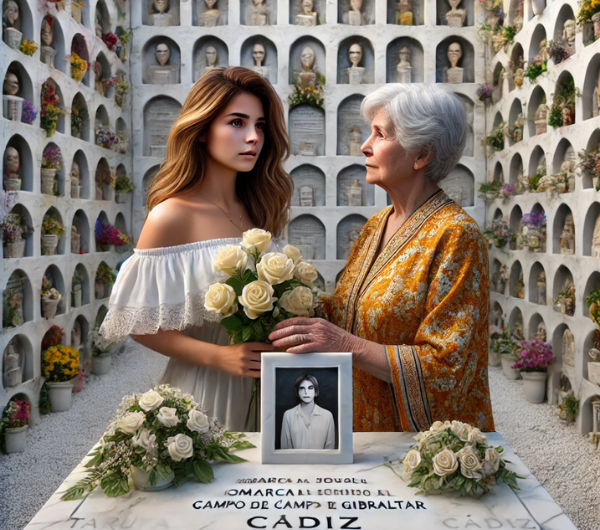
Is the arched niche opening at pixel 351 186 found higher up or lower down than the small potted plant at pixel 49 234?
higher up

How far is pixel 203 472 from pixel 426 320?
2.16ft

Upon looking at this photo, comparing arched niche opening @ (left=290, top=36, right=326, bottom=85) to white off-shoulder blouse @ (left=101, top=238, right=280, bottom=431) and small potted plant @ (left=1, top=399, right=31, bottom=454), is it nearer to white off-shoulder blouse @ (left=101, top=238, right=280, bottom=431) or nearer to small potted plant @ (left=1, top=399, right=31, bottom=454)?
small potted plant @ (left=1, top=399, right=31, bottom=454)

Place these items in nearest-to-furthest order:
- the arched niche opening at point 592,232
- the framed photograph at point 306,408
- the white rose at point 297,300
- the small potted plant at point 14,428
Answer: the framed photograph at point 306,408 → the white rose at point 297,300 → the small potted plant at point 14,428 → the arched niche opening at point 592,232

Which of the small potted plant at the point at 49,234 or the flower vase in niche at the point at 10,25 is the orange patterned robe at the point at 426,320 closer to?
the flower vase in niche at the point at 10,25

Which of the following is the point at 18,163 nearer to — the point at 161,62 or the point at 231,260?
the point at 161,62

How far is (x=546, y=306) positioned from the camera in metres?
4.97

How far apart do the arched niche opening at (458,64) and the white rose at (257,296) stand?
5.95 m

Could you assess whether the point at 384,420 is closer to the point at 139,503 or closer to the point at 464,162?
the point at 139,503

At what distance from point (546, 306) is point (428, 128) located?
370cm

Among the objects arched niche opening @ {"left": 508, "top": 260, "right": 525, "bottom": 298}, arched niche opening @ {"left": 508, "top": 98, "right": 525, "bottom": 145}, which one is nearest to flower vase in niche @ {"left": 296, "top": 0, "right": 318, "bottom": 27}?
arched niche opening @ {"left": 508, "top": 98, "right": 525, "bottom": 145}

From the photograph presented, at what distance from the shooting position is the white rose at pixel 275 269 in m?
1.32

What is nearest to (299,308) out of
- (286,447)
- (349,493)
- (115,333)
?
(286,447)

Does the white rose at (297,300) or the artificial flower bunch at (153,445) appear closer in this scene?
the artificial flower bunch at (153,445)

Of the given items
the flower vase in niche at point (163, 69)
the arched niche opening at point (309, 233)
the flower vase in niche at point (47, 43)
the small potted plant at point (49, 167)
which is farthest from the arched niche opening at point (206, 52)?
the small potted plant at point (49, 167)
